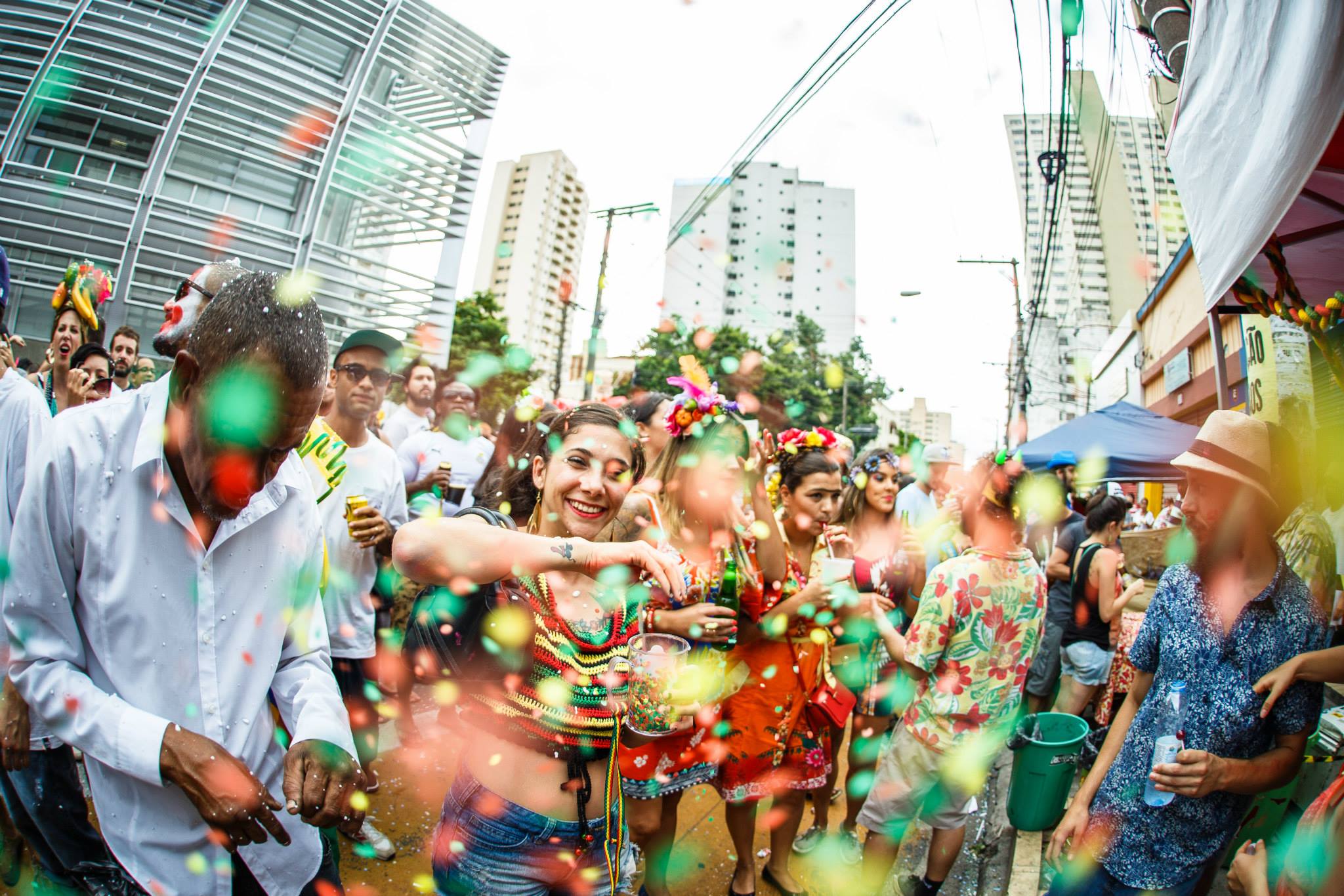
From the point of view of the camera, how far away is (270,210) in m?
21.6

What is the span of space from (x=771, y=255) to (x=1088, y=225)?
253ft

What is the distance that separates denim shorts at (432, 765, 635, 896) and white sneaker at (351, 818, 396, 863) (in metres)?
1.59

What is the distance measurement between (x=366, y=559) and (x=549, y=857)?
7.16 ft

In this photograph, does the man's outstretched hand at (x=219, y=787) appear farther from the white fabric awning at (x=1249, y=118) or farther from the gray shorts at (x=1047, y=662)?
the gray shorts at (x=1047, y=662)

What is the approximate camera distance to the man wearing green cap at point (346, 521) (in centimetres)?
335

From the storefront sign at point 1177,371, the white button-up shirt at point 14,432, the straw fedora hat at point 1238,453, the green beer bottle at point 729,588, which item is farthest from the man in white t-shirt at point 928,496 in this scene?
the storefront sign at point 1177,371

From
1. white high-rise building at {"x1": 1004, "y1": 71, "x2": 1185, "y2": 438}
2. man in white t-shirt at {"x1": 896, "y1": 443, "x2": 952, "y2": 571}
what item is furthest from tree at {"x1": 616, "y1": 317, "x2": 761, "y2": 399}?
man in white t-shirt at {"x1": 896, "y1": 443, "x2": 952, "y2": 571}

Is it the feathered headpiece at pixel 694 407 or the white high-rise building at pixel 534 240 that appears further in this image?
the white high-rise building at pixel 534 240

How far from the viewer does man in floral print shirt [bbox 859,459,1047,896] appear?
302 centimetres

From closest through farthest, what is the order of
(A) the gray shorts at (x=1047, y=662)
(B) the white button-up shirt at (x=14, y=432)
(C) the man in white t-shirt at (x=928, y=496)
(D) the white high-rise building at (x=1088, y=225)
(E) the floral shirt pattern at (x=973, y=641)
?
(B) the white button-up shirt at (x=14, y=432), (E) the floral shirt pattern at (x=973, y=641), (A) the gray shorts at (x=1047, y=662), (C) the man in white t-shirt at (x=928, y=496), (D) the white high-rise building at (x=1088, y=225)

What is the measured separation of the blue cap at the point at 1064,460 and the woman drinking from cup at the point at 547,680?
731 cm

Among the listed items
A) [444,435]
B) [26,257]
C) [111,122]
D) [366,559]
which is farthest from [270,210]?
[366,559]

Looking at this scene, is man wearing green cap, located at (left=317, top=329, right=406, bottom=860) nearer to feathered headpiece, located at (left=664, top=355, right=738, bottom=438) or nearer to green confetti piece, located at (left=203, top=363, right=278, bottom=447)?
feathered headpiece, located at (left=664, top=355, right=738, bottom=438)

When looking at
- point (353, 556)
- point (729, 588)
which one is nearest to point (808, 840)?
point (729, 588)
